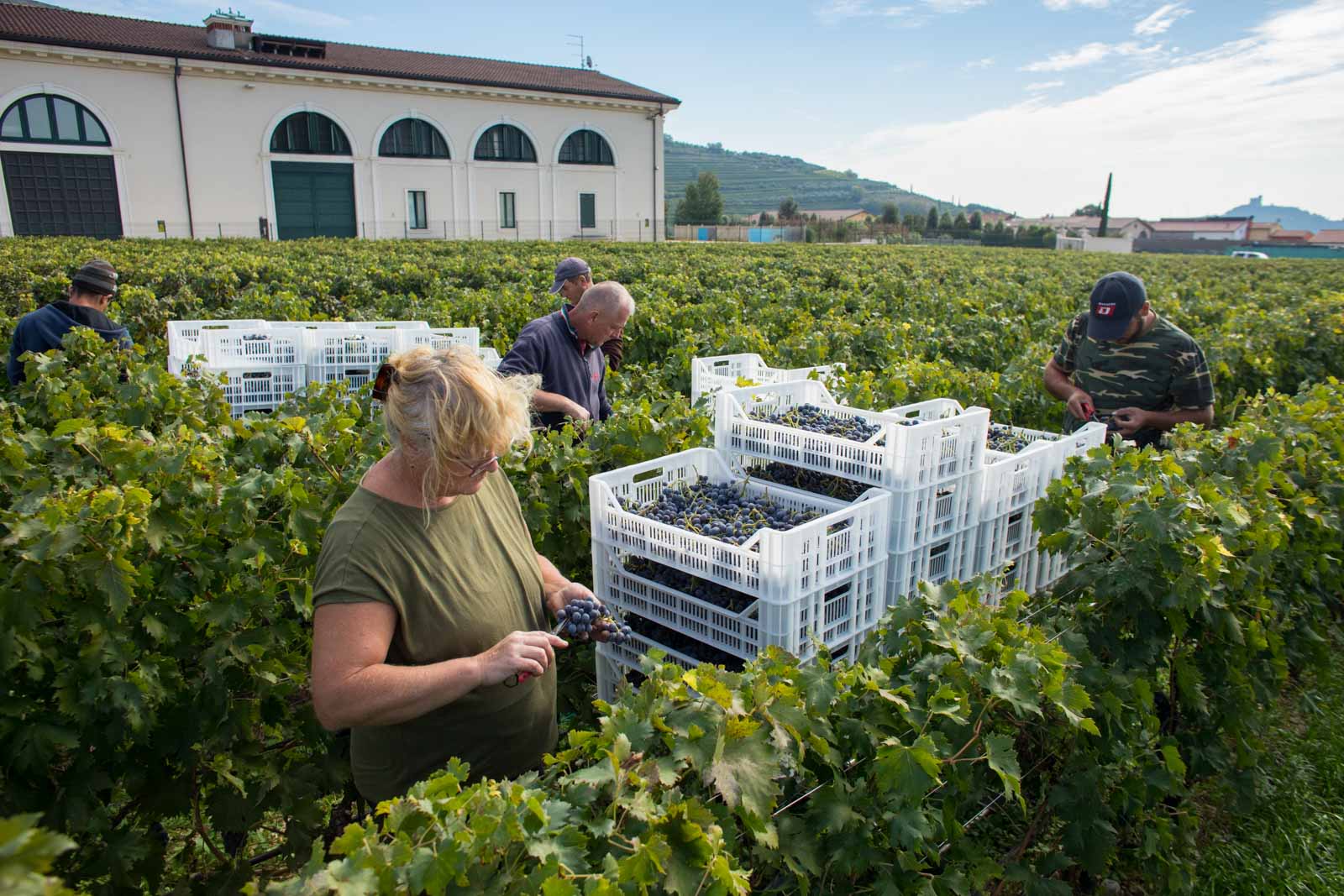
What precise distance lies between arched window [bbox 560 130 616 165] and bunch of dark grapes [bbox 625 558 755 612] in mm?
48390

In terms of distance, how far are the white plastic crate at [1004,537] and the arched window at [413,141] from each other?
44.7 m

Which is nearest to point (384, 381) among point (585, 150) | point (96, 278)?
point (96, 278)

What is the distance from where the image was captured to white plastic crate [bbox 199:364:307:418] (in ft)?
19.6

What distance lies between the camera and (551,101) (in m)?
46.9

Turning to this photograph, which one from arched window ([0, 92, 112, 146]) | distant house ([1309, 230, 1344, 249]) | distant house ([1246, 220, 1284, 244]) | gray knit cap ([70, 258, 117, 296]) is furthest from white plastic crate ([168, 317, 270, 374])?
distant house ([1246, 220, 1284, 244])

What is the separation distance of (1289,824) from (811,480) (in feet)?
8.18

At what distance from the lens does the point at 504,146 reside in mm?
46594

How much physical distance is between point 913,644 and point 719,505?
0.95m

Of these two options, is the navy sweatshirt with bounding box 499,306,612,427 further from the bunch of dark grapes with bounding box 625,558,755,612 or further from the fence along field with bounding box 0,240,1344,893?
the bunch of dark grapes with bounding box 625,558,755,612

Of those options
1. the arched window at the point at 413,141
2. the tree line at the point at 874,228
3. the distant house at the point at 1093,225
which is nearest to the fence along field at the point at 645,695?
the arched window at the point at 413,141

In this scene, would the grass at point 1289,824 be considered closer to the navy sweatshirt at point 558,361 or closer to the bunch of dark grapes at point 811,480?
the bunch of dark grapes at point 811,480

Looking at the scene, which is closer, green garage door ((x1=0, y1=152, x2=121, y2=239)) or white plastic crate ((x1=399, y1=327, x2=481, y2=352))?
white plastic crate ((x1=399, y1=327, x2=481, y2=352))

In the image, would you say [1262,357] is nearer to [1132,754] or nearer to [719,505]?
[1132,754]

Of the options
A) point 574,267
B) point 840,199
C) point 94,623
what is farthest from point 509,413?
point 840,199
